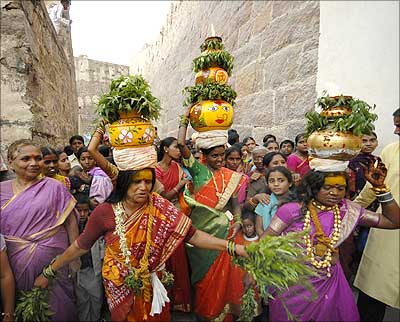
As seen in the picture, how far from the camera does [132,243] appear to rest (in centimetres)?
204

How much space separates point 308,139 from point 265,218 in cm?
111

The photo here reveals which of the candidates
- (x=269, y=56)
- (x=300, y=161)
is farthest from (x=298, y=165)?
(x=269, y=56)

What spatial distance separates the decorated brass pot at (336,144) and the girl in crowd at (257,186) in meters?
1.12

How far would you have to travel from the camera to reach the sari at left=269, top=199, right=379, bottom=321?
2.22 metres

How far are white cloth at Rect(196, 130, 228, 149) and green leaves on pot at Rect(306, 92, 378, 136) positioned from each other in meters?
0.86

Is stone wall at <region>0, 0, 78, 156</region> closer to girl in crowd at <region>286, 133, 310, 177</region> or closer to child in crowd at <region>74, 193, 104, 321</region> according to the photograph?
child in crowd at <region>74, 193, 104, 321</region>

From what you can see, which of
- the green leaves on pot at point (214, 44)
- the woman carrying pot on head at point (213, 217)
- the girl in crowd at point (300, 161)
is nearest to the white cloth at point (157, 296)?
the woman carrying pot on head at point (213, 217)

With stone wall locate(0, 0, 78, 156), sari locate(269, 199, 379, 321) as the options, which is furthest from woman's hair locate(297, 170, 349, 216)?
stone wall locate(0, 0, 78, 156)

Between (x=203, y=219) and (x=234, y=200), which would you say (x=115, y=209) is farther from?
(x=234, y=200)

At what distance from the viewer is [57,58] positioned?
20.3ft

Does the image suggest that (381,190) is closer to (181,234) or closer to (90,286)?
(181,234)

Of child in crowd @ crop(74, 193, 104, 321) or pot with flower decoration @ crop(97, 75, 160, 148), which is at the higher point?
pot with flower decoration @ crop(97, 75, 160, 148)

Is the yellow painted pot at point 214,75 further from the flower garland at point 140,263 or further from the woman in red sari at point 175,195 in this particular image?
the flower garland at point 140,263

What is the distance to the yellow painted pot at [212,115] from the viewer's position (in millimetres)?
2812
